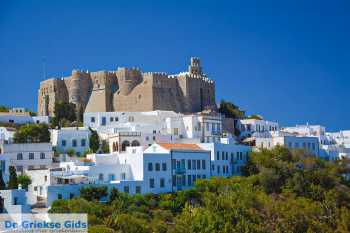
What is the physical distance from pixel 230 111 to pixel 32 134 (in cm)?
2384

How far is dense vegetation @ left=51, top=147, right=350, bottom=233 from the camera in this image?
1617 inches

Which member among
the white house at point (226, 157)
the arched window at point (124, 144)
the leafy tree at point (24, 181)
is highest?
the arched window at point (124, 144)

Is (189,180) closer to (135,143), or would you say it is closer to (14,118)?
(135,143)

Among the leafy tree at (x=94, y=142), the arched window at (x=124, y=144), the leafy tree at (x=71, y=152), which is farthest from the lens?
the leafy tree at (x=94, y=142)

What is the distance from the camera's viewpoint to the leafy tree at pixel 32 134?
5656 cm

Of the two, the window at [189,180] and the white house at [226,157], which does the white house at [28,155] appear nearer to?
the window at [189,180]

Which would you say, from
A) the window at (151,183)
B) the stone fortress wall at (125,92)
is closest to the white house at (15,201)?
the window at (151,183)

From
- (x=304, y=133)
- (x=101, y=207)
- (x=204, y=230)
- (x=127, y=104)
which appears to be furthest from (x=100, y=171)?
(x=304, y=133)

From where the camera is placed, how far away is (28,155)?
Result: 53.4 metres

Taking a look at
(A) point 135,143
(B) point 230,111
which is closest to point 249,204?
(A) point 135,143

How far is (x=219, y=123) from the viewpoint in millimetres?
64938

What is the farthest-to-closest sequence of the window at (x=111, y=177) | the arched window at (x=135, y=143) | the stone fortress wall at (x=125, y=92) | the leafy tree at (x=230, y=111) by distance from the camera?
the leafy tree at (x=230, y=111)
the stone fortress wall at (x=125, y=92)
the arched window at (x=135, y=143)
the window at (x=111, y=177)

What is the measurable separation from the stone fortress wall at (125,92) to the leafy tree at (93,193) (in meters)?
24.1

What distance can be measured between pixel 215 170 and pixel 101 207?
1453 centimetres
